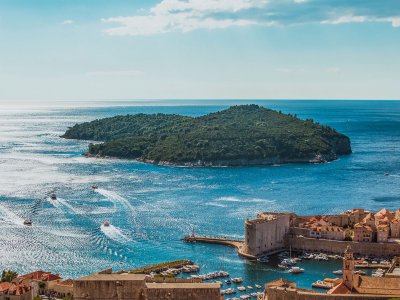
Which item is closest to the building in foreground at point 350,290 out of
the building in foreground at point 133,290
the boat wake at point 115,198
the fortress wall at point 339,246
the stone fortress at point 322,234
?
the building in foreground at point 133,290

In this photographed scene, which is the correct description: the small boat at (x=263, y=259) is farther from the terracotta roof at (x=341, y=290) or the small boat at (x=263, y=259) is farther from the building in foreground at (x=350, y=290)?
the terracotta roof at (x=341, y=290)

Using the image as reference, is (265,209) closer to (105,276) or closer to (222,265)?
(222,265)

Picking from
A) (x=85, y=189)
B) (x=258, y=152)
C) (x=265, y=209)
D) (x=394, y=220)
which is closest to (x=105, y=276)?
(x=394, y=220)

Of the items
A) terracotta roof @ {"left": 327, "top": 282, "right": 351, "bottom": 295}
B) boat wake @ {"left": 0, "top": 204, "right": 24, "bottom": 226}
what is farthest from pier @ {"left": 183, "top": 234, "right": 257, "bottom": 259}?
terracotta roof @ {"left": 327, "top": 282, "right": 351, "bottom": 295}

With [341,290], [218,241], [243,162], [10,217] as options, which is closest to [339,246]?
[218,241]

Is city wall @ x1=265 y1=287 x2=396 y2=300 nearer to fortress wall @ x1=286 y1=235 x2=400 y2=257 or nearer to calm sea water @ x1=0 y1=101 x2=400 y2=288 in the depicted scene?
calm sea water @ x1=0 y1=101 x2=400 y2=288

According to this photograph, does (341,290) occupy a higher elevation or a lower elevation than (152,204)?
higher

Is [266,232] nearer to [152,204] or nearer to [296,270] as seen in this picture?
[296,270]
